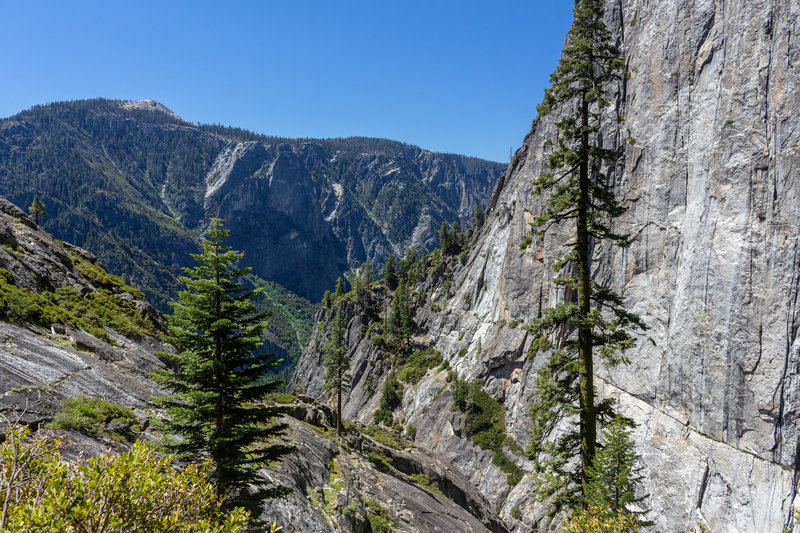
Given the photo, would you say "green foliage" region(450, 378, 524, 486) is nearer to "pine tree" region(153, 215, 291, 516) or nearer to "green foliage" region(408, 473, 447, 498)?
"green foliage" region(408, 473, 447, 498)

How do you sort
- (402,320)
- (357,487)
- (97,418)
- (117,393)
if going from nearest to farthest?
(97,418), (117,393), (357,487), (402,320)

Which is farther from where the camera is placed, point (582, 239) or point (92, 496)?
point (582, 239)

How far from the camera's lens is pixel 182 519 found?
631 centimetres

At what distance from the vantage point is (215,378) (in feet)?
39.4

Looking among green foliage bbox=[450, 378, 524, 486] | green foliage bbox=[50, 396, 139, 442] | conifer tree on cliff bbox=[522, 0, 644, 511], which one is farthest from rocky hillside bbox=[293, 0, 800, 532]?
green foliage bbox=[50, 396, 139, 442]

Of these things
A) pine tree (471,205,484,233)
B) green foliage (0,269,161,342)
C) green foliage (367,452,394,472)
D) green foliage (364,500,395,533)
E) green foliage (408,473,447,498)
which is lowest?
green foliage (408,473,447,498)

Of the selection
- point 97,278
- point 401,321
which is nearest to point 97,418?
point 97,278

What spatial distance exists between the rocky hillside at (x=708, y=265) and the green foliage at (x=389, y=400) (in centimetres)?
2512

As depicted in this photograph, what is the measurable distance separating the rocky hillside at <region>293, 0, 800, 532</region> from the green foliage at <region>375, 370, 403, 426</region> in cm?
2512

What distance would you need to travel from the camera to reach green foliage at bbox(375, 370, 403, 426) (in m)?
79.4

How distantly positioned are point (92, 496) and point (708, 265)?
1873 inches

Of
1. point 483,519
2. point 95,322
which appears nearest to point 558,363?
point 95,322

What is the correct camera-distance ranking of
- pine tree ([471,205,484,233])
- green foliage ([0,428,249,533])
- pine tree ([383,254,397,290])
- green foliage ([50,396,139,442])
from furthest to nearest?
1. pine tree ([383,254,397,290])
2. pine tree ([471,205,484,233])
3. green foliage ([50,396,139,442])
4. green foliage ([0,428,249,533])

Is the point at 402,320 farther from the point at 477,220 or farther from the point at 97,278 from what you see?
the point at 97,278
